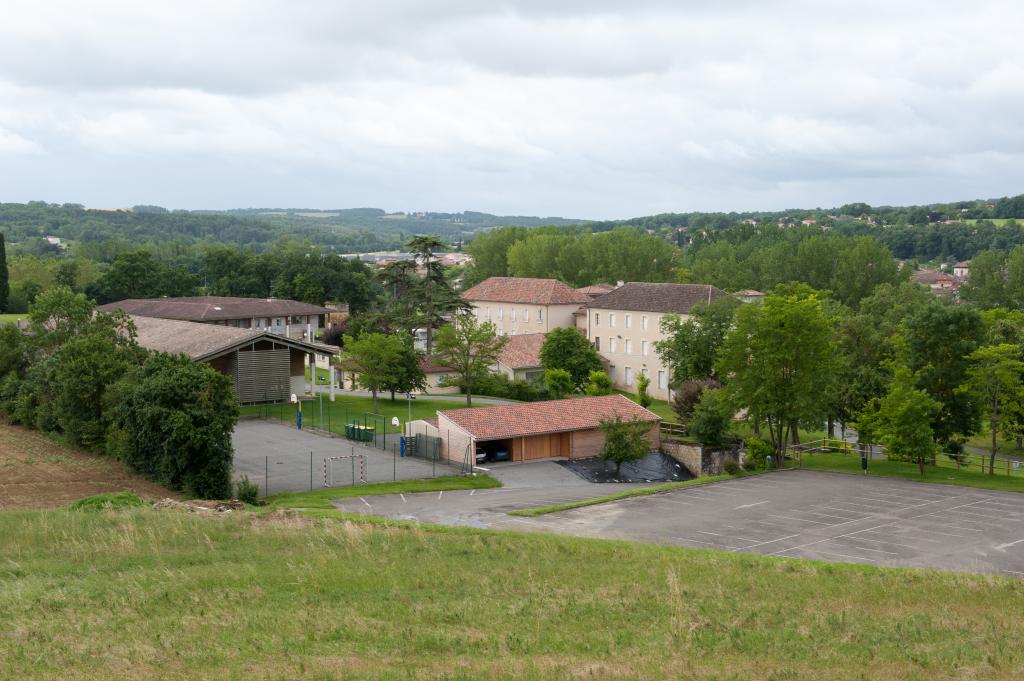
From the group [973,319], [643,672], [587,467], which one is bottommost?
[587,467]

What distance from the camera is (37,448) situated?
42.9 m

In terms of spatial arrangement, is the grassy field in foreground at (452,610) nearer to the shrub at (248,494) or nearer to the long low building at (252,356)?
the shrub at (248,494)

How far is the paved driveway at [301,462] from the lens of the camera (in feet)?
136

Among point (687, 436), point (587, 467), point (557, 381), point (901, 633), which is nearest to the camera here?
point (901, 633)

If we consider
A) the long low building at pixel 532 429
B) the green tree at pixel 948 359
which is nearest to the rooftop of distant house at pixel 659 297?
the green tree at pixel 948 359

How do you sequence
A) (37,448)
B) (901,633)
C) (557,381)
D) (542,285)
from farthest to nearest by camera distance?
(542,285) < (557,381) < (37,448) < (901,633)

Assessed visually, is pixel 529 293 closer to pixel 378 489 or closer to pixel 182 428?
pixel 378 489

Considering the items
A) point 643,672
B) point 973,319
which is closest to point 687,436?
point 973,319

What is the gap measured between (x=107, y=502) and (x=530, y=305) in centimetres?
6180

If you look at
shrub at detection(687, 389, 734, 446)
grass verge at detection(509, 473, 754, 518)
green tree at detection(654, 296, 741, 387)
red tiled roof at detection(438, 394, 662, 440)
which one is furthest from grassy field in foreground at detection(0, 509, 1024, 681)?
green tree at detection(654, 296, 741, 387)

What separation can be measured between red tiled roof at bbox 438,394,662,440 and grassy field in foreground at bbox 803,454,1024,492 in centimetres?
862

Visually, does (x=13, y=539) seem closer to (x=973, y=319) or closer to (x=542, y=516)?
(x=542, y=516)

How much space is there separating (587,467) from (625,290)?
3639 centimetres

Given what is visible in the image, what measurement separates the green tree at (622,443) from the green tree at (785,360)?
537 cm
